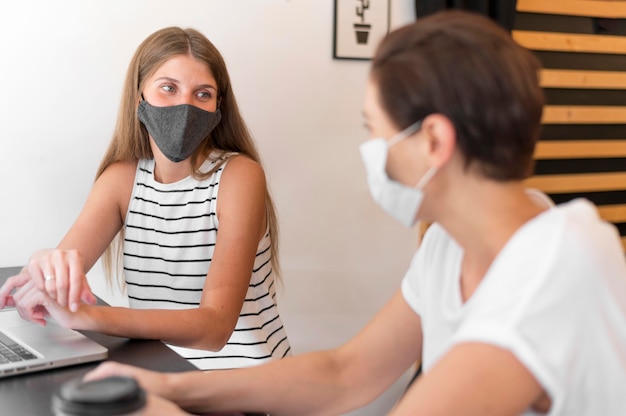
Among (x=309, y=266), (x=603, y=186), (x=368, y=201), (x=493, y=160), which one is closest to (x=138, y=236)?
(x=309, y=266)

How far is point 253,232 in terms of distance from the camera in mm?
1845

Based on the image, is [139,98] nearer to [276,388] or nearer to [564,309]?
[276,388]

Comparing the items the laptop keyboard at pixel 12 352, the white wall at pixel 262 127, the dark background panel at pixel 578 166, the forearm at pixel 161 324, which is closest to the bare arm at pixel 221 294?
the forearm at pixel 161 324

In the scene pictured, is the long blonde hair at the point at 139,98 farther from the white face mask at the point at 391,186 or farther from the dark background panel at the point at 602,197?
the dark background panel at the point at 602,197

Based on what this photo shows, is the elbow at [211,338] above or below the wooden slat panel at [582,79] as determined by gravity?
below

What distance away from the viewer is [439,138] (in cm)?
95

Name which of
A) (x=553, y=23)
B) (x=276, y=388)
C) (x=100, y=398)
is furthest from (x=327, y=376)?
(x=553, y=23)

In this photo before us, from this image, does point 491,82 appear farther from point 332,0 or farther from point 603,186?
point 603,186

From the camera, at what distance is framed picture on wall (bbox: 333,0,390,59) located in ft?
8.73

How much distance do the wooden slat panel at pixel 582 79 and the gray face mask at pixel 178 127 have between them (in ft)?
5.73

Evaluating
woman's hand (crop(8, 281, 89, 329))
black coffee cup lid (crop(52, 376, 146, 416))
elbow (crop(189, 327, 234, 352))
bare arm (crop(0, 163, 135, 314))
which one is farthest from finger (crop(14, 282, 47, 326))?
black coffee cup lid (crop(52, 376, 146, 416))

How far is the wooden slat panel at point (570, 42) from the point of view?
3.12 m

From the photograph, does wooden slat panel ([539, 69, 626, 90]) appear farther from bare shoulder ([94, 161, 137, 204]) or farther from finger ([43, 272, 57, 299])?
finger ([43, 272, 57, 299])

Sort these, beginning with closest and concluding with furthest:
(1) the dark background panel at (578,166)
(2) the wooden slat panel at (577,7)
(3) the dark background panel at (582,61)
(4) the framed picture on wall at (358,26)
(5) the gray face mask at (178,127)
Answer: (5) the gray face mask at (178,127) → (4) the framed picture on wall at (358,26) → (2) the wooden slat panel at (577,7) → (3) the dark background panel at (582,61) → (1) the dark background panel at (578,166)
